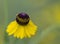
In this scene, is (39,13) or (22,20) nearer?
(22,20)

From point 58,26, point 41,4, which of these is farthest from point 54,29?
point 41,4

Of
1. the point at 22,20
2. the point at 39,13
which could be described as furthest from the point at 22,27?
the point at 39,13

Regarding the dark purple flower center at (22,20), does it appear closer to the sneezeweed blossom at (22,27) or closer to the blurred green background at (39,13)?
the sneezeweed blossom at (22,27)

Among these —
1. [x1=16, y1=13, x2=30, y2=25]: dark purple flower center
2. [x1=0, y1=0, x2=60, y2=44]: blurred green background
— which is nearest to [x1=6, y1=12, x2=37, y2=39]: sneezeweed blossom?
[x1=16, y1=13, x2=30, y2=25]: dark purple flower center

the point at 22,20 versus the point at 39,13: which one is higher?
the point at 39,13

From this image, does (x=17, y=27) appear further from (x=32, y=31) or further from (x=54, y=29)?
(x=54, y=29)

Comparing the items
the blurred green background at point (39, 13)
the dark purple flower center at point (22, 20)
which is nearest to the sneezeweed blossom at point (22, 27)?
the dark purple flower center at point (22, 20)

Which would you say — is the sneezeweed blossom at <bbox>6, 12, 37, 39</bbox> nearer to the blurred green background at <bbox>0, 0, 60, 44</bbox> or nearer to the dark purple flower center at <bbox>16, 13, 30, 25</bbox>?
the dark purple flower center at <bbox>16, 13, 30, 25</bbox>

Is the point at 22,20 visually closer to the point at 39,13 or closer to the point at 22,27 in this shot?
the point at 22,27
